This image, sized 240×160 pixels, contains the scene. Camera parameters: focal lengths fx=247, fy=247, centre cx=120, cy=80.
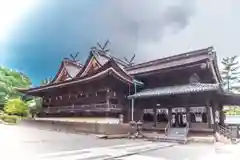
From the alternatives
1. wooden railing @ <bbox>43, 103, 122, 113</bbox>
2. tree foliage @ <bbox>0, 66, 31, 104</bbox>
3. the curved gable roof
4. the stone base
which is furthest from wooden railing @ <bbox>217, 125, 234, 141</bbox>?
tree foliage @ <bbox>0, 66, 31, 104</bbox>

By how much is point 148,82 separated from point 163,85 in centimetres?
57

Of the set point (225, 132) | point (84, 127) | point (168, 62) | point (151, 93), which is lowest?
point (225, 132)

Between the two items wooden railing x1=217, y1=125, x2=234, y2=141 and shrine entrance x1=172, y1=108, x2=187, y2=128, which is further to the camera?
shrine entrance x1=172, y1=108, x2=187, y2=128

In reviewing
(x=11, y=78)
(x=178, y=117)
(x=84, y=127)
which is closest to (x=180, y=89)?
(x=178, y=117)

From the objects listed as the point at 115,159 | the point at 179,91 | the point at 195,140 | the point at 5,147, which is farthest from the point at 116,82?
the point at 5,147

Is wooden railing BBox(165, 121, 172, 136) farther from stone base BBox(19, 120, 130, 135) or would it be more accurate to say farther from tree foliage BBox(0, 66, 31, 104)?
tree foliage BBox(0, 66, 31, 104)

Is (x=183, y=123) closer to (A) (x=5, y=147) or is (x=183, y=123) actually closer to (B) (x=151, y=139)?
(B) (x=151, y=139)

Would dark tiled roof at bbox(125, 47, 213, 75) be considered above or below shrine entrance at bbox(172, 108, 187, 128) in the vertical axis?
above

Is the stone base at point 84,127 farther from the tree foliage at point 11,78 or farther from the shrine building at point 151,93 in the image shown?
the tree foliage at point 11,78

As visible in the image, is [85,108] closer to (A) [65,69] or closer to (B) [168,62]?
(A) [65,69]

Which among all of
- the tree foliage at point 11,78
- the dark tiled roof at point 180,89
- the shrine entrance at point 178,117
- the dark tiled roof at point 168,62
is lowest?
the shrine entrance at point 178,117

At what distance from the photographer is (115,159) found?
10.1 feet

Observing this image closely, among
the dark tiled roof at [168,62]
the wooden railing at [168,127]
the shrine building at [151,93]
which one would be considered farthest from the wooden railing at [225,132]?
the dark tiled roof at [168,62]

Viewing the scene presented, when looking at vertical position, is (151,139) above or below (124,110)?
below
